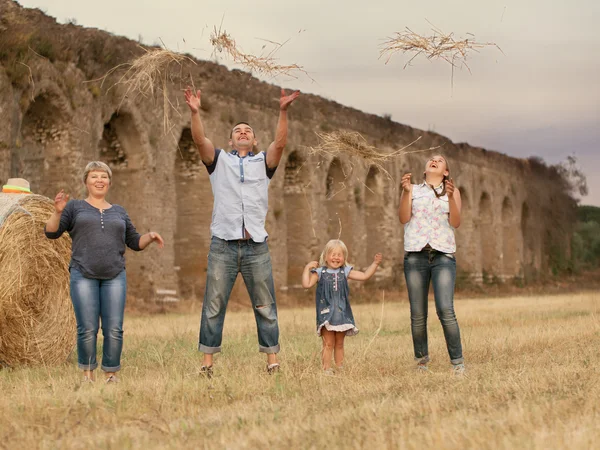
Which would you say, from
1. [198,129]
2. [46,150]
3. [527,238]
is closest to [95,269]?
[198,129]

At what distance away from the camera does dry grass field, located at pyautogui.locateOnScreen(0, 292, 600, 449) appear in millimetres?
3686

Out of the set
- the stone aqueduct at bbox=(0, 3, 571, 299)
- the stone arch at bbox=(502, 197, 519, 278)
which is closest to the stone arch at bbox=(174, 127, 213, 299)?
the stone aqueduct at bbox=(0, 3, 571, 299)

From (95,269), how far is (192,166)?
13585 mm

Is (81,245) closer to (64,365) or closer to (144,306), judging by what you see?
(64,365)

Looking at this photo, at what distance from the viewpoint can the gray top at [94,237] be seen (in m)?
5.89

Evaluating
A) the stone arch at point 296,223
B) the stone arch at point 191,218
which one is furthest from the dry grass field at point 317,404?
the stone arch at point 296,223

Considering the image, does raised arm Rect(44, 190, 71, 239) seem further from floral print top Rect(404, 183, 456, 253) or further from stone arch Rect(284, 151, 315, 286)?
stone arch Rect(284, 151, 315, 286)

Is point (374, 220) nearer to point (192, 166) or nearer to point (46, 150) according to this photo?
point (192, 166)

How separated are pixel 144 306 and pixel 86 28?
561 cm

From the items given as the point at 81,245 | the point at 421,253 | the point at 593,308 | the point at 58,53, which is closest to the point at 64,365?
the point at 81,245

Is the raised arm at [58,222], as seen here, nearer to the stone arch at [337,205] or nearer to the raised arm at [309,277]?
the raised arm at [309,277]

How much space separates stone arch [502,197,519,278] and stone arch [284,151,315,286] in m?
17.2

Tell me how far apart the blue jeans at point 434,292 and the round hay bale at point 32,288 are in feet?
10.4

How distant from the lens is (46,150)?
14945 millimetres
